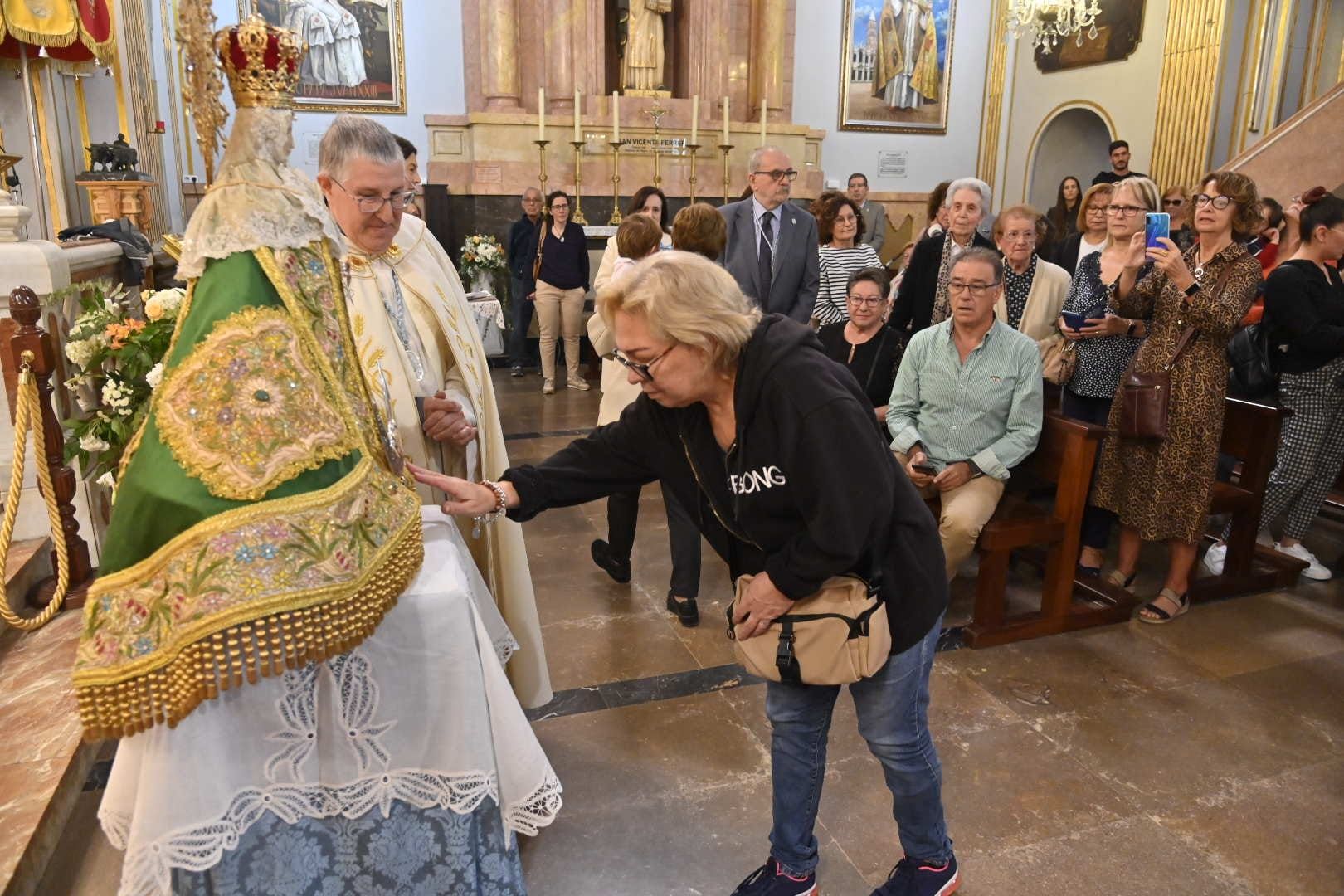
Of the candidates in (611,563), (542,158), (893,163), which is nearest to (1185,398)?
(611,563)

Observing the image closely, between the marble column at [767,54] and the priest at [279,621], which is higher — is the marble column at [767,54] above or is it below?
above

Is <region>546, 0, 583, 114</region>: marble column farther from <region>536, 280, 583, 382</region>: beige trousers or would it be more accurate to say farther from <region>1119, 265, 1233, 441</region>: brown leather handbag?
<region>1119, 265, 1233, 441</region>: brown leather handbag

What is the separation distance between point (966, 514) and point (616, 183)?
761 centimetres

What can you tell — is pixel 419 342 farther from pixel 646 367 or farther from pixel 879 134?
pixel 879 134

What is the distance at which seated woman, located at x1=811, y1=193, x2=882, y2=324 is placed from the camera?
499 cm

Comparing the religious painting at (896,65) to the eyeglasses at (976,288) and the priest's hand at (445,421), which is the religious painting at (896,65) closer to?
the eyeglasses at (976,288)

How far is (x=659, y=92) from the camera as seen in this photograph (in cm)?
1106

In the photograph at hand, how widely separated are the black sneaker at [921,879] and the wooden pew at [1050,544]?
1525 millimetres

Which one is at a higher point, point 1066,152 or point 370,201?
point 1066,152

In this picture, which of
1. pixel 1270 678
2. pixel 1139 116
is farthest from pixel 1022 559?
pixel 1139 116

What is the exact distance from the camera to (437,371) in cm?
240

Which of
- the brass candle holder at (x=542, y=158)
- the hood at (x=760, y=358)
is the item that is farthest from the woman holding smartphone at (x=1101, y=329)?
the brass candle holder at (x=542, y=158)

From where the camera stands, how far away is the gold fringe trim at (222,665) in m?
1.33

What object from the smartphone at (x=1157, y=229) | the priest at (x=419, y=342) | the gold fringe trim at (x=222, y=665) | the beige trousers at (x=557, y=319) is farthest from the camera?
the beige trousers at (x=557, y=319)
